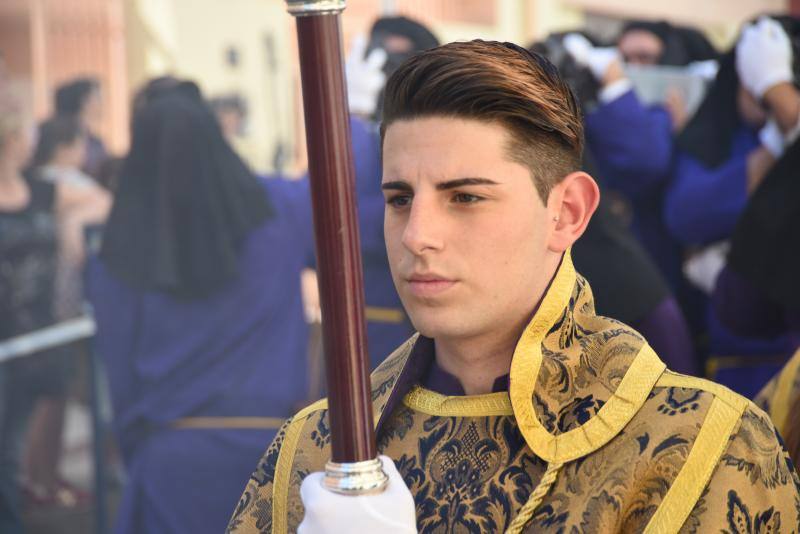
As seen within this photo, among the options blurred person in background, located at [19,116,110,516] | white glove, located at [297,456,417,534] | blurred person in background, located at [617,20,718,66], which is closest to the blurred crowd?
blurred person in background, located at [19,116,110,516]

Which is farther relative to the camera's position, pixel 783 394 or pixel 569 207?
pixel 783 394

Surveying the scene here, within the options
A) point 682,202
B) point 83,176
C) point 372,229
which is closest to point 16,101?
point 83,176

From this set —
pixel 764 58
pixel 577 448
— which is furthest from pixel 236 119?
pixel 577 448

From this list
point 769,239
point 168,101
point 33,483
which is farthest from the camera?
point 33,483

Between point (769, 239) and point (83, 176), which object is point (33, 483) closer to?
point (83, 176)

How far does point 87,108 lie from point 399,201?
460cm

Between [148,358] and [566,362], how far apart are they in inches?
128

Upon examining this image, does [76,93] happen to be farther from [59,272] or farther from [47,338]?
[47,338]

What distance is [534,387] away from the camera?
1.76m

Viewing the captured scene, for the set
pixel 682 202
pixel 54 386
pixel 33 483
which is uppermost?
pixel 682 202

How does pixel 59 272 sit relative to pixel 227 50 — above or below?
below

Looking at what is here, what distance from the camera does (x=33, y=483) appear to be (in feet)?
19.2

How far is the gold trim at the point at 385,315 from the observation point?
461 cm

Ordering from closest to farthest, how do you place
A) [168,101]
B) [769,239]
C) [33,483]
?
[769,239]
[168,101]
[33,483]
